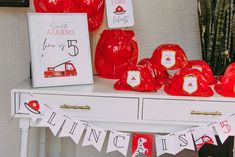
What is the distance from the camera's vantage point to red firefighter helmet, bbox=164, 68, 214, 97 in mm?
1368

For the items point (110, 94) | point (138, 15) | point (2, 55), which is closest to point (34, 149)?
point (2, 55)

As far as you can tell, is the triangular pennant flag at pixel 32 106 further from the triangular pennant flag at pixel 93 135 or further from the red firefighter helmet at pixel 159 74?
the red firefighter helmet at pixel 159 74

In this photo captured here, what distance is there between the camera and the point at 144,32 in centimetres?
177

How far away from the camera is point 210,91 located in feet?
4.57

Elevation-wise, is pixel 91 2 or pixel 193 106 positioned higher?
pixel 91 2

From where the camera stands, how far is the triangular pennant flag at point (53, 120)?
1375mm

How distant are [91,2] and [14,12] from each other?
44 centimetres

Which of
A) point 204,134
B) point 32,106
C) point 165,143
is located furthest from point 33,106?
point 204,134

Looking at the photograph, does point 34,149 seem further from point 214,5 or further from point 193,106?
point 214,5

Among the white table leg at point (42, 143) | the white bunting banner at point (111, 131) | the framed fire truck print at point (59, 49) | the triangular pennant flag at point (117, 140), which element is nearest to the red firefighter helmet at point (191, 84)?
the white bunting banner at point (111, 131)

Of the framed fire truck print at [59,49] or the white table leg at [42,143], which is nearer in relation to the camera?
the framed fire truck print at [59,49]

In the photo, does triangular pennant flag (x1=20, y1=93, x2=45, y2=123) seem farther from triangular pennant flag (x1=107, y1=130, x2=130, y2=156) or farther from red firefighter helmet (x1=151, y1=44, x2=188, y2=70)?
red firefighter helmet (x1=151, y1=44, x2=188, y2=70)

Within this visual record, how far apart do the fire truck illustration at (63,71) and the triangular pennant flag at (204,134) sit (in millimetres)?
535

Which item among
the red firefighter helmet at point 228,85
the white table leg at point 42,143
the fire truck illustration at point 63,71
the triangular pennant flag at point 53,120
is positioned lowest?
the white table leg at point 42,143
